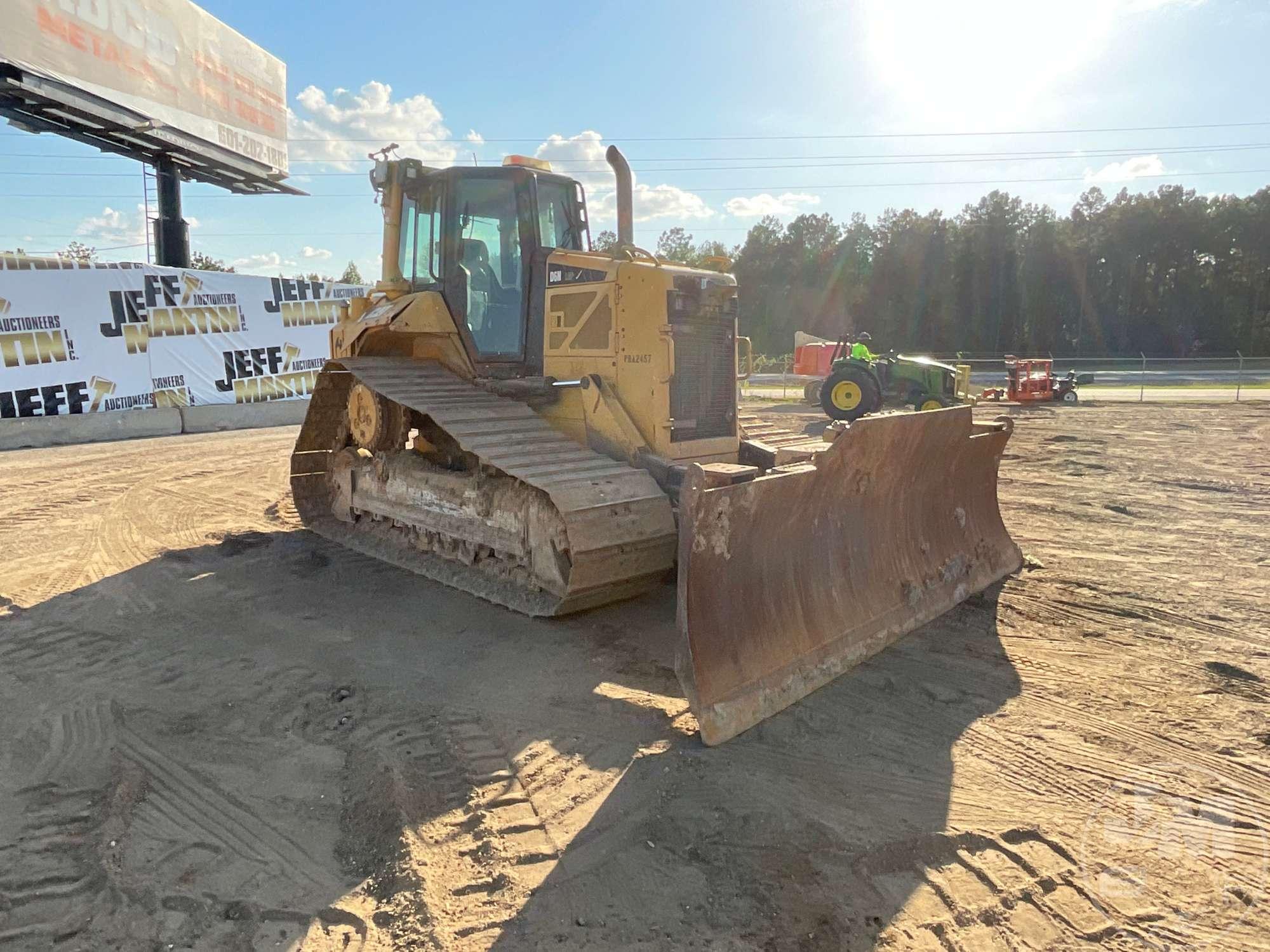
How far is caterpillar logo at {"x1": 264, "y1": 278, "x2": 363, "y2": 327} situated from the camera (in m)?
18.0

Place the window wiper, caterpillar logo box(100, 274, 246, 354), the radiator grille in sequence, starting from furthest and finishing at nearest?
1. caterpillar logo box(100, 274, 246, 354)
2. the window wiper
3. the radiator grille

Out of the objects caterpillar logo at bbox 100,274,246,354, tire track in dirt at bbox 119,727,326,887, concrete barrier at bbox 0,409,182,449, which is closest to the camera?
tire track in dirt at bbox 119,727,326,887

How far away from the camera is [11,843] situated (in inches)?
111

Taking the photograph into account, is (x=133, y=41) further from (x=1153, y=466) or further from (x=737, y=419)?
(x=1153, y=466)

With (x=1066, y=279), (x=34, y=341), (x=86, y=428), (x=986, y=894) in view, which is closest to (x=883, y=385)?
(x=86, y=428)

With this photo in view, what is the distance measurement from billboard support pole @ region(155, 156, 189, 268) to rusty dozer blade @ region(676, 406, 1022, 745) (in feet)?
70.2

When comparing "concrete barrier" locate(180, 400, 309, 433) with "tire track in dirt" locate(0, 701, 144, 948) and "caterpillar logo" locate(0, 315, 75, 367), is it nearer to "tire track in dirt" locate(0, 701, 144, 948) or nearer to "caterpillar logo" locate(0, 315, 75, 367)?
"caterpillar logo" locate(0, 315, 75, 367)

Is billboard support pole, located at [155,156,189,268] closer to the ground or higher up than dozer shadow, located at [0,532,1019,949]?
higher up

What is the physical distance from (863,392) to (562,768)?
45.7 feet

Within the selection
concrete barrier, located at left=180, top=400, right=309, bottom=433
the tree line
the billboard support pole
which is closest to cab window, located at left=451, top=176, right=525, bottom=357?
Result: concrete barrier, located at left=180, top=400, right=309, bottom=433

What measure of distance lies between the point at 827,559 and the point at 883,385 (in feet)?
44.0

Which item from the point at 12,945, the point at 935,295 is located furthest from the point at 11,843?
the point at 935,295

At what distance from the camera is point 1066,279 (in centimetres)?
4884

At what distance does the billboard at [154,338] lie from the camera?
13523mm
